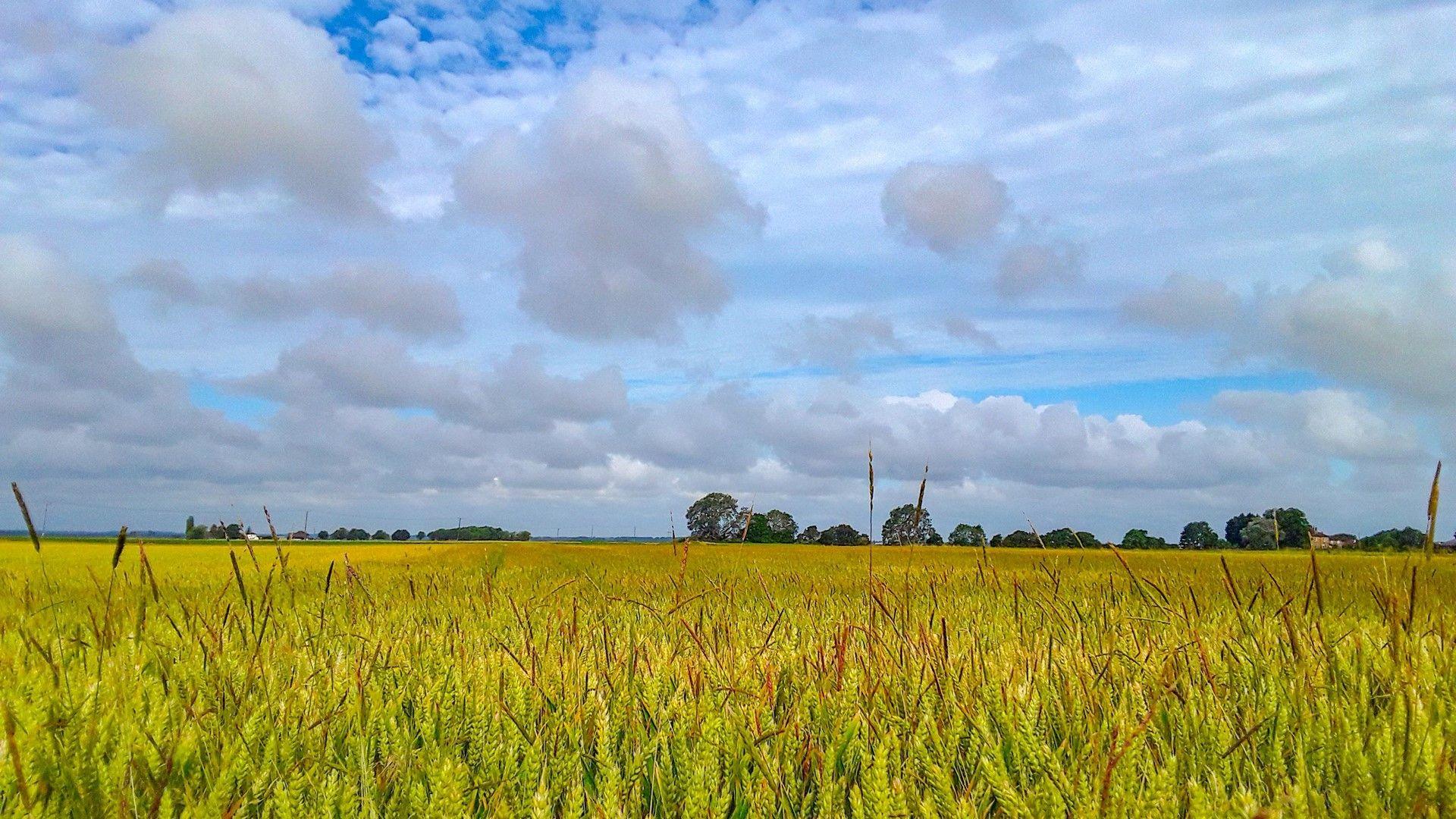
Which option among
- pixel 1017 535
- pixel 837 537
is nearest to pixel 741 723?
pixel 1017 535

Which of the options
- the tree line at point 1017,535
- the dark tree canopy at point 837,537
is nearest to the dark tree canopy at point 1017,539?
the tree line at point 1017,535

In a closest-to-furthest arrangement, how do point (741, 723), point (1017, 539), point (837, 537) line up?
point (741, 723) → point (1017, 539) → point (837, 537)

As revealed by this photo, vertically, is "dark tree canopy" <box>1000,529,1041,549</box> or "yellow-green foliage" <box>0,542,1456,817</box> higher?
"dark tree canopy" <box>1000,529,1041,549</box>

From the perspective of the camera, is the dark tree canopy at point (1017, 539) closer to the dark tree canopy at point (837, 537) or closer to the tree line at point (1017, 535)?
the tree line at point (1017, 535)

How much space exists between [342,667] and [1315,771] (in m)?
2.95

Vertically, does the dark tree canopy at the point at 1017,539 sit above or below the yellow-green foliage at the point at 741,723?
above

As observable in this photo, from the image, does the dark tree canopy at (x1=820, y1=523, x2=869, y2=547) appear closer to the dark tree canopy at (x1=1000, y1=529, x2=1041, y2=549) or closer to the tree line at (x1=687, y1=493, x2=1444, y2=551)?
the tree line at (x1=687, y1=493, x2=1444, y2=551)

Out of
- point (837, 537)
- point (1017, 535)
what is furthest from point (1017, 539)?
point (837, 537)

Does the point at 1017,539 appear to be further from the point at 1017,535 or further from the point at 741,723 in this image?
the point at 741,723

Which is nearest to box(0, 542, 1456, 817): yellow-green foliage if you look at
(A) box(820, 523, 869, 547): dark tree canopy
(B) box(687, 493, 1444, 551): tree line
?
(B) box(687, 493, 1444, 551): tree line

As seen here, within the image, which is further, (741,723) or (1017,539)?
(1017,539)

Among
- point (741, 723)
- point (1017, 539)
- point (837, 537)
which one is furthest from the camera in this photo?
point (837, 537)

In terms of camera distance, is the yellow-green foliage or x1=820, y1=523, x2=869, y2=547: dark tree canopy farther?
x1=820, y1=523, x2=869, y2=547: dark tree canopy

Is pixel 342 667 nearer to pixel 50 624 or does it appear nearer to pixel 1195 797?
pixel 1195 797
